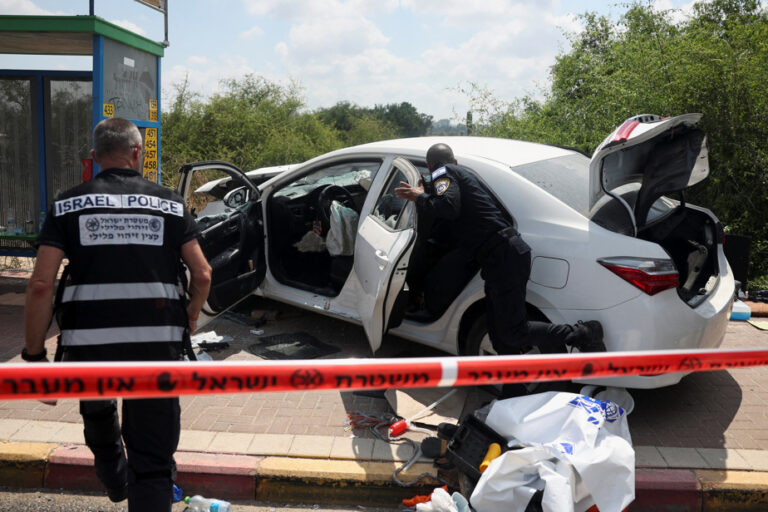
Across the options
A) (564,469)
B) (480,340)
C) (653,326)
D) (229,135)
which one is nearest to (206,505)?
(564,469)

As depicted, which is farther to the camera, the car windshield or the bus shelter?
the bus shelter

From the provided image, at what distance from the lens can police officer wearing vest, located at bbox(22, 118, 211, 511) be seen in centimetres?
258

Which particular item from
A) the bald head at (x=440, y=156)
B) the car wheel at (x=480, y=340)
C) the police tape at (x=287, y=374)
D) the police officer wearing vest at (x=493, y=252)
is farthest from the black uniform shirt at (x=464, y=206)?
the police tape at (x=287, y=374)

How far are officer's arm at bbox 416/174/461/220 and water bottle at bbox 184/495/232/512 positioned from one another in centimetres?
200

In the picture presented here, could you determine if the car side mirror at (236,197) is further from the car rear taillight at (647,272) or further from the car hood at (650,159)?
the car rear taillight at (647,272)

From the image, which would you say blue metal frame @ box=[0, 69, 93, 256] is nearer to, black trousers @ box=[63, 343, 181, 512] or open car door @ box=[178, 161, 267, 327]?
open car door @ box=[178, 161, 267, 327]

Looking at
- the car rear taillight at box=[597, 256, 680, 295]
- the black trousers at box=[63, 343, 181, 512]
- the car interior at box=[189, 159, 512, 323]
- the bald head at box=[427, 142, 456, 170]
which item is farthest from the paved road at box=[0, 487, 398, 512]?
the bald head at box=[427, 142, 456, 170]

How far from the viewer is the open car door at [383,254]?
13.3 ft

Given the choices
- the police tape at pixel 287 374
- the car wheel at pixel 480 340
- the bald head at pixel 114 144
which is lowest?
the car wheel at pixel 480 340

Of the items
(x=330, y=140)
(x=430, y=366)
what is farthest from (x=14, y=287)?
(x=330, y=140)

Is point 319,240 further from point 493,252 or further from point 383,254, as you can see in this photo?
point 493,252

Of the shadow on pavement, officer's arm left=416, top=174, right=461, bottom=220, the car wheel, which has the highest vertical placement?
officer's arm left=416, top=174, right=461, bottom=220

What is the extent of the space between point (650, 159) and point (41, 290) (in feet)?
11.6

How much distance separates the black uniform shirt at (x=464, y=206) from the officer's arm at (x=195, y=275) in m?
1.60
